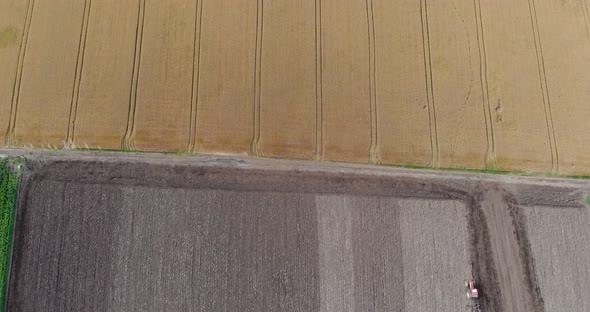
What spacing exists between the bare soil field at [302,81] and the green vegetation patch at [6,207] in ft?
2.44

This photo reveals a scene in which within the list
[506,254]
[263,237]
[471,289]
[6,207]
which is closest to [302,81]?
[263,237]

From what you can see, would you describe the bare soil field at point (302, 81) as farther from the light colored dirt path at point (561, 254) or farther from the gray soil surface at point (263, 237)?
the light colored dirt path at point (561, 254)

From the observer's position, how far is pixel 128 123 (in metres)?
13.3

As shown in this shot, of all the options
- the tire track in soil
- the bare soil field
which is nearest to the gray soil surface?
the tire track in soil

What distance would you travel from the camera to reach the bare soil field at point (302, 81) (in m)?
13.3

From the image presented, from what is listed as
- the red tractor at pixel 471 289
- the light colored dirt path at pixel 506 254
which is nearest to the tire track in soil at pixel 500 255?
the light colored dirt path at pixel 506 254

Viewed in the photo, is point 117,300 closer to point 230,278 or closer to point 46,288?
point 46,288

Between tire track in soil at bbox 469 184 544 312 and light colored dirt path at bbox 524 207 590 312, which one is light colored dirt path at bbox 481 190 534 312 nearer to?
tire track in soil at bbox 469 184 544 312

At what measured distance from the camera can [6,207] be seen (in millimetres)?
12641

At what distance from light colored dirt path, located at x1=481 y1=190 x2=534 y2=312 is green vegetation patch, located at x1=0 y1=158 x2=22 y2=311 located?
14.0 meters

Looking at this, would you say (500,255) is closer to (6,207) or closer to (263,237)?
(263,237)

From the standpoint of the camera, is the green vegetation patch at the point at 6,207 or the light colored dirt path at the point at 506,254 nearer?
the green vegetation patch at the point at 6,207

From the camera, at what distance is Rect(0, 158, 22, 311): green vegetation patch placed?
12195 millimetres

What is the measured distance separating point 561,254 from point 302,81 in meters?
9.52
